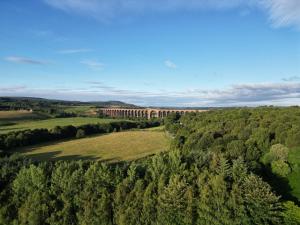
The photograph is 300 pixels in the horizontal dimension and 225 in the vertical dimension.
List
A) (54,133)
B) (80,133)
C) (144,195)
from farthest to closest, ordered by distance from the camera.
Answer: (80,133) → (54,133) → (144,195)

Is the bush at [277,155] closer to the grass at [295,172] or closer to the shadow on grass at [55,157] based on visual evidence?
the grass at [295,172]

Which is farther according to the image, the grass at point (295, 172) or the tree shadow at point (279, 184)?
the grass at point (295, 172)

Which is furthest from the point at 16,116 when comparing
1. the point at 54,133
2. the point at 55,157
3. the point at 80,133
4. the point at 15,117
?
the point at 55,157

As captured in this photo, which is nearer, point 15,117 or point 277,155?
point 277,155

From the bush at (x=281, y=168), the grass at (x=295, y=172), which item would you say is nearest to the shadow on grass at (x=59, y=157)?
the bush at (x=281, y=168)

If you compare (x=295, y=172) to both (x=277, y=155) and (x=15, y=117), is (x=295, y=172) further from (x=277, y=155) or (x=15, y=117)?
(x=15, y=117)

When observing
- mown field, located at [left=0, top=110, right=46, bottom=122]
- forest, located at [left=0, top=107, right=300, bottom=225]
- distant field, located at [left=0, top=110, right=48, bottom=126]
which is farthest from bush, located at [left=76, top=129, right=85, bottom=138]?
forest, located at [left=0, top=107, right=300, bottom=225]

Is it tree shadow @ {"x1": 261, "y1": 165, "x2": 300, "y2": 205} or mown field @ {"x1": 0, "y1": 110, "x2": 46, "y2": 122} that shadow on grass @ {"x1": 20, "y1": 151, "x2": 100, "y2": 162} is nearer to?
tree shadow @ {"x1": 261, "y1": 165, "x2": 300, "y2": 205}
